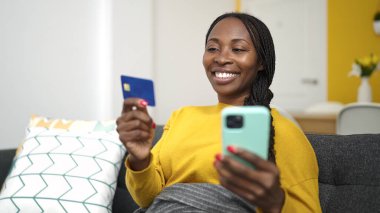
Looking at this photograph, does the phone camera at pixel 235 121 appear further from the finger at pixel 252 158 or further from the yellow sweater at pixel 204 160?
the yellow sweater at pixel 204 160

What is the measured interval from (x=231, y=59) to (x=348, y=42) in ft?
9.46

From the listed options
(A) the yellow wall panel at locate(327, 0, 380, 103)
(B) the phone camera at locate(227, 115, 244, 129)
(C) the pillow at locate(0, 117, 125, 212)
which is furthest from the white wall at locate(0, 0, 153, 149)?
(A) the yellow wall panel at locate(327, 0, 380, 103)

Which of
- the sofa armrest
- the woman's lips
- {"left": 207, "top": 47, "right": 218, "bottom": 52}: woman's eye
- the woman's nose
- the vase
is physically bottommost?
the sofa armrest

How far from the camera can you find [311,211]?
2.78 ft

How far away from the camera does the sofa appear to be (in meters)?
0.99

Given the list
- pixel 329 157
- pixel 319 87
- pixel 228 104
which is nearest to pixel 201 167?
pixel 228 104

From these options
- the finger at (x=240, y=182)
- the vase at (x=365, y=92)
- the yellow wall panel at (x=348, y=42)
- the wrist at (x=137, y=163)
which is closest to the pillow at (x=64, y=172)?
the wrist at (x=137, y=163)

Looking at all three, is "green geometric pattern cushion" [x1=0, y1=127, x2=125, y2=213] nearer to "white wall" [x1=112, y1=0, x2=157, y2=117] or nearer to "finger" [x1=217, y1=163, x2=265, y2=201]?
"finger" [x1=217, y1=163, x2=265, y2=201]

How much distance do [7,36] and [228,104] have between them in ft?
4.71

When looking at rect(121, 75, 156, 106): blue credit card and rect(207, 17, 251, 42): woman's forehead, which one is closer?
rect(121, 75, 156, 106): blue credit card

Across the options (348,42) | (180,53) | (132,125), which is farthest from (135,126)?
(348,42)

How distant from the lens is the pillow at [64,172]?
123cm

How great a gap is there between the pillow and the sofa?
2.28 ft

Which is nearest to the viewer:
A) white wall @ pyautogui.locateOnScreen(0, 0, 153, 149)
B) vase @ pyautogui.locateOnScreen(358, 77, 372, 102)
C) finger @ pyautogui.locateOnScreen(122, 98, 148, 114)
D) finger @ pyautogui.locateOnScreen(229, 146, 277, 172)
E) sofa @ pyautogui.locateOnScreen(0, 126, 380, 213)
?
finger @ pyautogui.locateOnScreen(229, 146, 277, 172)
